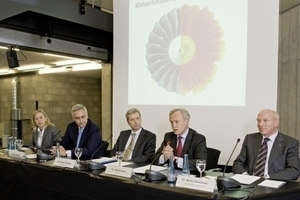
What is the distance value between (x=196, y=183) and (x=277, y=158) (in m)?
1.01

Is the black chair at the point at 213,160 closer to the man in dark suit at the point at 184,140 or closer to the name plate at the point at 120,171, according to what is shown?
the man in dark suit at the point at 184,140

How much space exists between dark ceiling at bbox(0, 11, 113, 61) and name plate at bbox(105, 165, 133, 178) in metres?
2.77

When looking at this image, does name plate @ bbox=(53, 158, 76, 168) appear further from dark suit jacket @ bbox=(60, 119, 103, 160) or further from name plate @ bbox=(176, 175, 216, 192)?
name plate @ bbox=(176, 175, 216, 192)

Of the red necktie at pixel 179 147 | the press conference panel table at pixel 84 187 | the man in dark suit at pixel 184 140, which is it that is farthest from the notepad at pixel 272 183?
the red necktie at pixel 179 147

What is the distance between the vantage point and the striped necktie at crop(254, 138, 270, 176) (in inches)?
97.8

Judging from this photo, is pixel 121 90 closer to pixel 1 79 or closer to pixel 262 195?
pixel 262 195

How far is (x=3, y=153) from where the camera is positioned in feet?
10.1

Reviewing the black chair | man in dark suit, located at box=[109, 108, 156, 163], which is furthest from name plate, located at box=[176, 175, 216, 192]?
the black chair

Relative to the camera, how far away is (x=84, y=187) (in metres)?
2.18

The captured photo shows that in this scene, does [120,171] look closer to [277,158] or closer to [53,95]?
[277,158]

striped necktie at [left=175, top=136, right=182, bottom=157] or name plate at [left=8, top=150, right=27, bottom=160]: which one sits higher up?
striped necktie at [left=175, top=136, right=182, bottom=157]

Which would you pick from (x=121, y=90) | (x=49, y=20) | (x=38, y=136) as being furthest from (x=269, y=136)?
(x=49, y=20)

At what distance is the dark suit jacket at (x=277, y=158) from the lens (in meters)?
2.31

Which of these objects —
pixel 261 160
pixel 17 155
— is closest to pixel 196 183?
pixel 261 160
